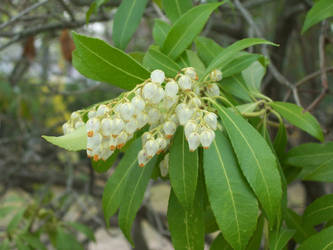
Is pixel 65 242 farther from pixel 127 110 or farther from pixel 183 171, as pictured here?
pixel 127 110

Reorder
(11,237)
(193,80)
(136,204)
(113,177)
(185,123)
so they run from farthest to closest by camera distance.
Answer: (11,237)
(113,177)
(136,204)
(193,80)
(185,123)

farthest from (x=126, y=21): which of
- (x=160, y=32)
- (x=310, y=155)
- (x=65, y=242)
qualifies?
(x=65, y=242)

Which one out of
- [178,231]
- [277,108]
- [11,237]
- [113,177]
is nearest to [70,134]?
[113,177]

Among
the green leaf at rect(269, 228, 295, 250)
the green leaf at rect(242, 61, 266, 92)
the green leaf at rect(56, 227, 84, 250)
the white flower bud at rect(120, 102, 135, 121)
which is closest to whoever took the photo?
the white flower bud at rect(120, 102, 135, 121)

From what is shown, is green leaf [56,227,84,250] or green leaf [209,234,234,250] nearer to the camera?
green leaf [209,234,234,250]

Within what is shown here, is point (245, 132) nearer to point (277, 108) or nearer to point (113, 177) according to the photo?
point (277, 108)

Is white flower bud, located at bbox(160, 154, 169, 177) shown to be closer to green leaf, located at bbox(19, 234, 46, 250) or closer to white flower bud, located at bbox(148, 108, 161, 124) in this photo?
white flower bud, located at bbox(148, 108, 161, 124)

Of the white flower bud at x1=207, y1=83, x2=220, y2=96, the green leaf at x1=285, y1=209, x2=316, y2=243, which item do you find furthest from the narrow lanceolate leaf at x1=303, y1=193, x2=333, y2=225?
the white flower bud at x1=207, y1=83, x2=220, y2=96

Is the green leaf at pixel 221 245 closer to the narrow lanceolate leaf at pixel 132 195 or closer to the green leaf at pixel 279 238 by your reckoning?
the green leaf at pixel 279 238
